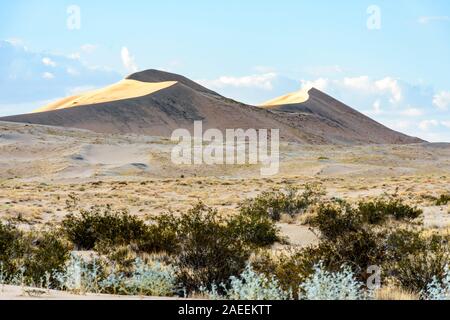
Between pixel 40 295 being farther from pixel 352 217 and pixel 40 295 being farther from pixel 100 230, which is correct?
pixel 352 217

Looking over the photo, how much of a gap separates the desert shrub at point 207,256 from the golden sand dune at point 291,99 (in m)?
127

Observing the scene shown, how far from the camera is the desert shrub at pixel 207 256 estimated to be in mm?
9133

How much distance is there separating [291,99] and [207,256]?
140m

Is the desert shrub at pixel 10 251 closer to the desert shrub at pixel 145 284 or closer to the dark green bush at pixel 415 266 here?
the desert shrub at pixel 145 284

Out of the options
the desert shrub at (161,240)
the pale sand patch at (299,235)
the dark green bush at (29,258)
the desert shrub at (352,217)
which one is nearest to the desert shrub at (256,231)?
the pale sand patch at (299,235)

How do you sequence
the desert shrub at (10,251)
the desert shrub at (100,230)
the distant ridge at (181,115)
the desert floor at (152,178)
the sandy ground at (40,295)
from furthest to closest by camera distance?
the distant ridge at (181,115)
the desert floor at (152,178)
the desert shrub at (100,230)
the desert shrub at (10,251)
the sandy ground at (40,295)

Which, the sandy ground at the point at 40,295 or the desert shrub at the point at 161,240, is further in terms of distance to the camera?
the desert shrub at the point at 161,240

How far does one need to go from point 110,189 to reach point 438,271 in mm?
26194

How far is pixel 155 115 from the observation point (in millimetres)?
101125

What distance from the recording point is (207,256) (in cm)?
960

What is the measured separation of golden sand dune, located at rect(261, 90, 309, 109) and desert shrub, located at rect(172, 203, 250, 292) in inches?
4984

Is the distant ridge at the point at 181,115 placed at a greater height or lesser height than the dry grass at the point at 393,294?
greater

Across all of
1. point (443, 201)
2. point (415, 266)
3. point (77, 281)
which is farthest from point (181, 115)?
point (77, 281)
